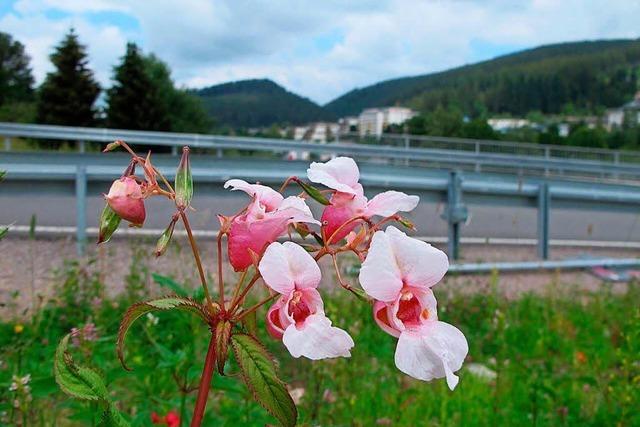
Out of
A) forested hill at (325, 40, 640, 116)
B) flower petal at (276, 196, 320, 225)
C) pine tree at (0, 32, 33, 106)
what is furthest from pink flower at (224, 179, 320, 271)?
pine tree at (0, 32, 33, 106)

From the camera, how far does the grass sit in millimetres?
2148

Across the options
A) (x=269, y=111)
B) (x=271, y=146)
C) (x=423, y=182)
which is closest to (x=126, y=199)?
(x=423, y=182)

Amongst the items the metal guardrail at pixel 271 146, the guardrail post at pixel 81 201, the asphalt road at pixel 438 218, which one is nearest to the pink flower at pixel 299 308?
the guardrail post at pixel 81 201

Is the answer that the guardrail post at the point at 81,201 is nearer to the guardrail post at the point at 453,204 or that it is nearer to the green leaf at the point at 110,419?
the guardrail post at the point at 453,204

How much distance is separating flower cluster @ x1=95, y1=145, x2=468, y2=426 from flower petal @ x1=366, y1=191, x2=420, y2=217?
0.04 metres

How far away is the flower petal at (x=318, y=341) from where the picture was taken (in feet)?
2.70

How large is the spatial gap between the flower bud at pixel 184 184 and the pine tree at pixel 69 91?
4194 cm

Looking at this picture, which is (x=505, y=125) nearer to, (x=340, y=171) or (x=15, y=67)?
(x=15, y=67)

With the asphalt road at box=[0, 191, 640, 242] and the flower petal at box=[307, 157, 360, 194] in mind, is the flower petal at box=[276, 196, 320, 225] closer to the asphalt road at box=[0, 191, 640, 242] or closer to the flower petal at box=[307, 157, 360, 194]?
the flower petal at box=[307, 157, 360, 194]

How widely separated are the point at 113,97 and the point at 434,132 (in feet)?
59.2

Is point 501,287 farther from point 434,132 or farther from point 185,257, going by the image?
point 434,132

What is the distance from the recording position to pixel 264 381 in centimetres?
89

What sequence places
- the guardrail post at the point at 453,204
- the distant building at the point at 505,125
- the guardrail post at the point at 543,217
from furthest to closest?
the distant building at the point at 505,125, the guardrail post at the point at 543,217, the guardrail post at the point at 453,204

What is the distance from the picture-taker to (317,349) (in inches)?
32.5
